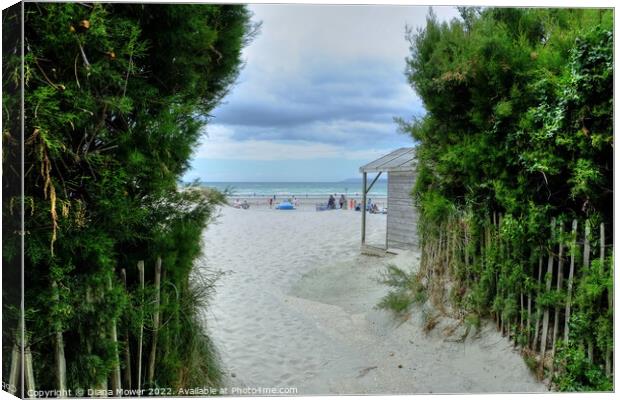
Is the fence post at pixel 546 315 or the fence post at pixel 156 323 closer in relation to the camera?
the fence post at pixel 156 323

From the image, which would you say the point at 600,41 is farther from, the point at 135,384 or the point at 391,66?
the point at 135,384

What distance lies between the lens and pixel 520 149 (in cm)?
277

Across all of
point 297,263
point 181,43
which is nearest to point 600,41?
point 181,43

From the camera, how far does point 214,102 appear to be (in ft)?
8.89

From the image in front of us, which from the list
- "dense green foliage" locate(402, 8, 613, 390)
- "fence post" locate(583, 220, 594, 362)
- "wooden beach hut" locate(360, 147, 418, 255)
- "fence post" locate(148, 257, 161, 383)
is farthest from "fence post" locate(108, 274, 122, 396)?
"wooden beach hut" locate(360, 147, 418, 255)

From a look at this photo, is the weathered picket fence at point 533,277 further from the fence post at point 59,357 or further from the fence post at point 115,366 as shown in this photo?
the fence post at point 59,357

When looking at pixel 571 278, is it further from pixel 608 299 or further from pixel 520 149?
pixel 520 149

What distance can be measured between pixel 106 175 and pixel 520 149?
233 cm

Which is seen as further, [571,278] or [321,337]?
[321,337]

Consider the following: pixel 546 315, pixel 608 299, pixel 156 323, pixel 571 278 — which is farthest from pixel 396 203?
pixel 156 323

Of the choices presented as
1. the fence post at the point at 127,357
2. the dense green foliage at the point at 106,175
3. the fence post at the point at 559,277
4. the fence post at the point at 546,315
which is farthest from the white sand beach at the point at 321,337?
the fence post at the point at 127,357

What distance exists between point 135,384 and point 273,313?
1507mm

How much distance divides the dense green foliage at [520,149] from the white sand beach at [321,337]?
353 millimetres

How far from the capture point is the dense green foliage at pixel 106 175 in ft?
6.18
